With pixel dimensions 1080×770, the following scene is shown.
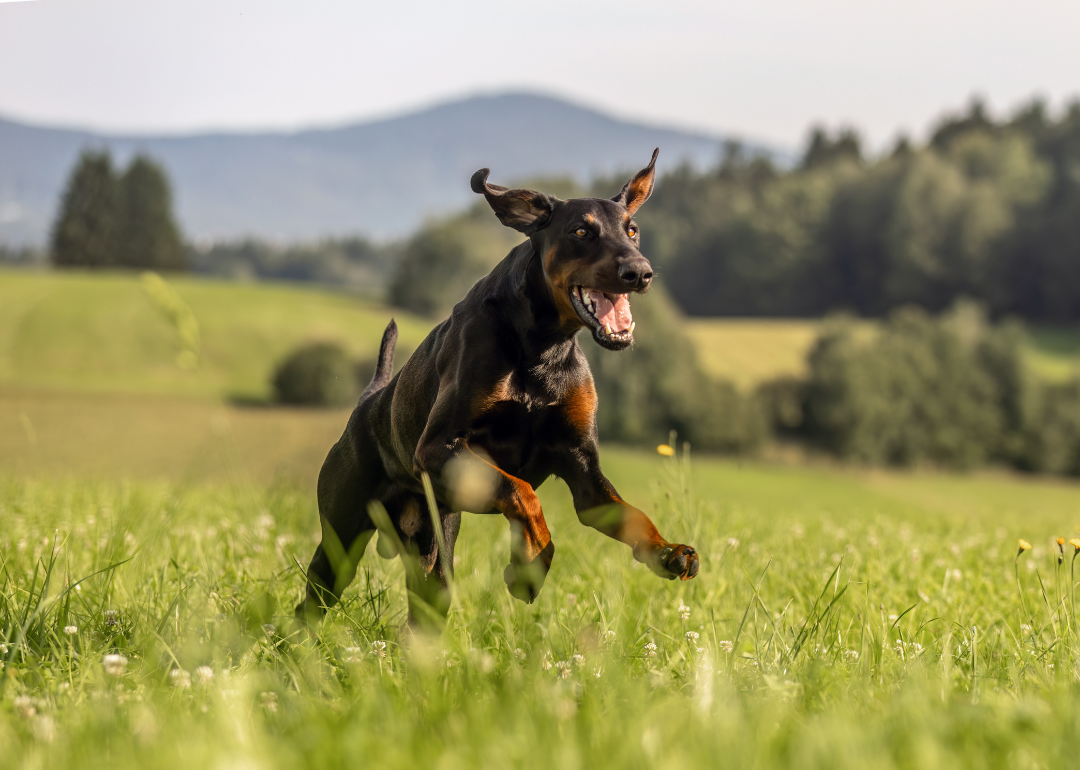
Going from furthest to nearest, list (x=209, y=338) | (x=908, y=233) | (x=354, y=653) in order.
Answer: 1. (x=908, y=233)
2. (x=209, y=338)
3. (x=354, y=653)

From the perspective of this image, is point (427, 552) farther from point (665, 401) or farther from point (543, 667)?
point (665, 401)

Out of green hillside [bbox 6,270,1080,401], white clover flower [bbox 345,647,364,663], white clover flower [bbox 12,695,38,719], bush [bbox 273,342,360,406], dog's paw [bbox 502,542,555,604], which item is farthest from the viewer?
green hillside [bbox 6,270,1080,401]

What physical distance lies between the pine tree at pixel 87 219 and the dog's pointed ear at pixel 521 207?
96.4 m

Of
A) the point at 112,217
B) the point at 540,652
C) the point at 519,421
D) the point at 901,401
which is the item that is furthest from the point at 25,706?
the point at 112,217

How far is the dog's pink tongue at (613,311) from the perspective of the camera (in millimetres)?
3420

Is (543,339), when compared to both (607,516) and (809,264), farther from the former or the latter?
(809,264)

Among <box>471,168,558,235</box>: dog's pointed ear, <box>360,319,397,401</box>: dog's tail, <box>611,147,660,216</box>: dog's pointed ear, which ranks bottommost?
<box>360,319,397,401</box>: dog's tail

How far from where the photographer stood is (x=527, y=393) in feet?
11.7

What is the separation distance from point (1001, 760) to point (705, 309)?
3607 inches

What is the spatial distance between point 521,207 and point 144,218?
319ft

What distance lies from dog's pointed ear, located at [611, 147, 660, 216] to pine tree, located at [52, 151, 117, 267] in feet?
316

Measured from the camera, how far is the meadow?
6.46 ft

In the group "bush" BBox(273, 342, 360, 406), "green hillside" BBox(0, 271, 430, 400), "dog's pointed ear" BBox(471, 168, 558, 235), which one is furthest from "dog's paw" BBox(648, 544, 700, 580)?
"bush" BBox(273, 342, 360, 406)

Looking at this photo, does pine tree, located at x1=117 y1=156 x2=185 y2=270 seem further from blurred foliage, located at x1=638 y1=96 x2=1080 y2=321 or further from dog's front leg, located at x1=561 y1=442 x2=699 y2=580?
dog's front leg, located at x1=561 y1=442 x2=699 y2=580
